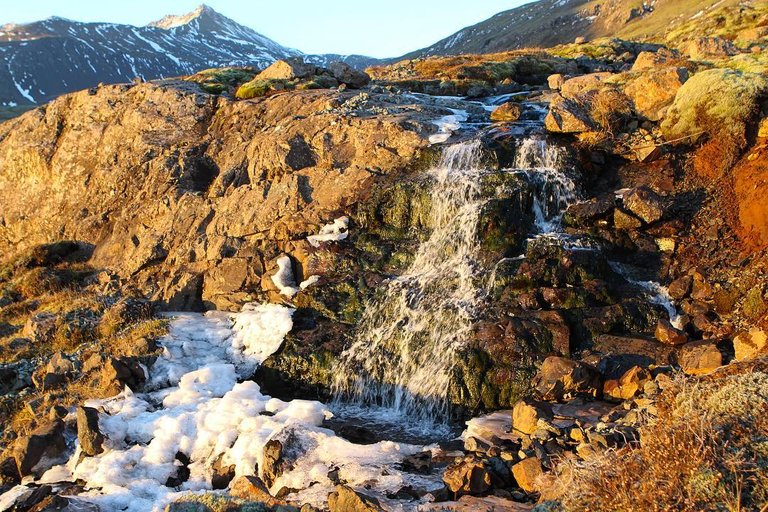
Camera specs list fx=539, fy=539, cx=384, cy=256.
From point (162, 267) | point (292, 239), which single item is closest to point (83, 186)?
point (162, 267)

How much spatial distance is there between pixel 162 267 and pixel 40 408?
8365mm

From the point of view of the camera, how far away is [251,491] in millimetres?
8602

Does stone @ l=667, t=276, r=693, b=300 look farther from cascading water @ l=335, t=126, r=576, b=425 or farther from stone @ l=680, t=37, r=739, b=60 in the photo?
stone @ l=680, t=37, r=739, b=60

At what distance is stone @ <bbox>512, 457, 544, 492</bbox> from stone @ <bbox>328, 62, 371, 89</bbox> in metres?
24.9

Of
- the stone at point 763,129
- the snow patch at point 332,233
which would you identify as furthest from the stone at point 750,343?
the snow patch at point 332,233

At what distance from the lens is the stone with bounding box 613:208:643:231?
16016 mm

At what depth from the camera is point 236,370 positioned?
1553 centimetres

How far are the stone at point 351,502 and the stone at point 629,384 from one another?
22.9 feet

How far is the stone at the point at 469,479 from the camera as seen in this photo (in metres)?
8.77

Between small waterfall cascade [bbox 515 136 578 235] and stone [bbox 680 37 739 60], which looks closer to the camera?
small waterfall cascade [bbox 515 136 578 235]

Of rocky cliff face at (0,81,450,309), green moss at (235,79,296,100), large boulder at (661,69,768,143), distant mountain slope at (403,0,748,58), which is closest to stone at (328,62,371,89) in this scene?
green moss at (235,79,296,100)

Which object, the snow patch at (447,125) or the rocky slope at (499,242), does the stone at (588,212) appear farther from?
the snow patch at (447,125)

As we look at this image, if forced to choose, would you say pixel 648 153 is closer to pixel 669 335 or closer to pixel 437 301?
pixel 669 335

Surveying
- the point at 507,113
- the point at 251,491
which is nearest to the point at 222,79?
the point at 507,113
